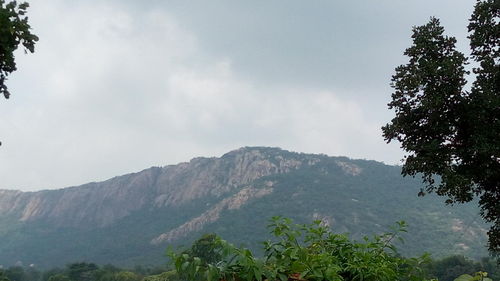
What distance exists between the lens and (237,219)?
166m

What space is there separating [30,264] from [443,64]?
198290mm

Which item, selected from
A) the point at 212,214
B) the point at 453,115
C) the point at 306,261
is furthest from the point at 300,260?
the point at 212,214

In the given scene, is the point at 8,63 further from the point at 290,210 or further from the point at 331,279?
the point at 290,210

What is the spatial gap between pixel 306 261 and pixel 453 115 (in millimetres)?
9445

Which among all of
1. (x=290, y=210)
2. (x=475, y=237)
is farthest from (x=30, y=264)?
(x=475, y=237)

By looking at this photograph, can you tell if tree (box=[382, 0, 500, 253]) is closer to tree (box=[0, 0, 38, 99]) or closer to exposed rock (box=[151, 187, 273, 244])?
tree (box=[0, 0, 38, 99])

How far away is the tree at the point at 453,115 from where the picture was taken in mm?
9734

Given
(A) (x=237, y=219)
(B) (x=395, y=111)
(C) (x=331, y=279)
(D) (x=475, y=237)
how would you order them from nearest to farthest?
(C) (x=331, y=279) < (B) (x=395, y=111) < (D) (x=475, y=237) < (A) (x=237, y=219)

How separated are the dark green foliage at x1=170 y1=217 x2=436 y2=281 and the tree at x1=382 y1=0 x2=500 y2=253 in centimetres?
768

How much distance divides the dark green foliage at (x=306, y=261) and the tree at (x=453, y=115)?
768cm

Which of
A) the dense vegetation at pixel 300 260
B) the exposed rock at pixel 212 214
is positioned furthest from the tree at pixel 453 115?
the exposed rock at pixel 212 214

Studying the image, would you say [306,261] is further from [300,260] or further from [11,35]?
[11,35]

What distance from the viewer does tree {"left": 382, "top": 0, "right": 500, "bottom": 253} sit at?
9734 mm

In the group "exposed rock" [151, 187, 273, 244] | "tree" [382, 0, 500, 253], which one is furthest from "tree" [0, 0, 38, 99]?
"exposed rock" [151, 187, 273, 244]
